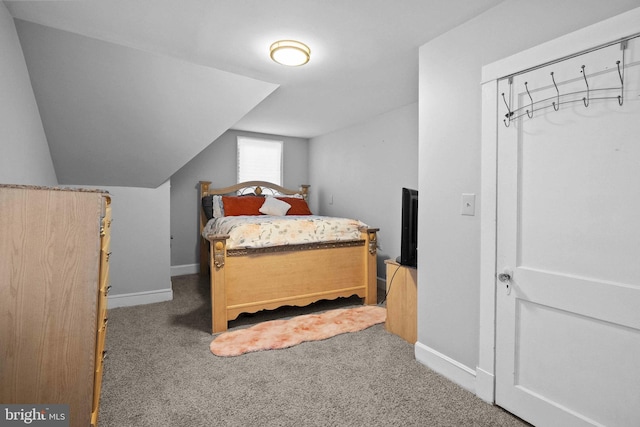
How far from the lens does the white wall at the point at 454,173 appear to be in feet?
5.69

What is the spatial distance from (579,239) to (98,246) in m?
2.05

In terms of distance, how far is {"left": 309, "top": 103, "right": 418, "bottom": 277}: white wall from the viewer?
145 inches

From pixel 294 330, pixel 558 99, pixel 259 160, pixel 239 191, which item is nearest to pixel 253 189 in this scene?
pixel 239 191

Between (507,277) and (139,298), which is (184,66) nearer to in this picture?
(139,298)

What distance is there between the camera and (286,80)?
2.86 m

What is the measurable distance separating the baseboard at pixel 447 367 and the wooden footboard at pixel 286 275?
3.79ft

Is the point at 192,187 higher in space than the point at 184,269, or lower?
higher

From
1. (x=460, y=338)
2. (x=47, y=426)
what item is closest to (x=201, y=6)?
(x=47, y=426)

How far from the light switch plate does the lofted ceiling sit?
1016mm

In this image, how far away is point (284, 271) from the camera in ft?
9.80

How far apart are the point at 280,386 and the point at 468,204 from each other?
152cm

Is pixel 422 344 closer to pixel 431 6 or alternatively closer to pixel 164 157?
pixel 431 6

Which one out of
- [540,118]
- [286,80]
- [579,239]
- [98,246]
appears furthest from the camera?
[286,80]

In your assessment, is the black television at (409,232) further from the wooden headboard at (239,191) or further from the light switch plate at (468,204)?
the wooden headboard at (239,191)
